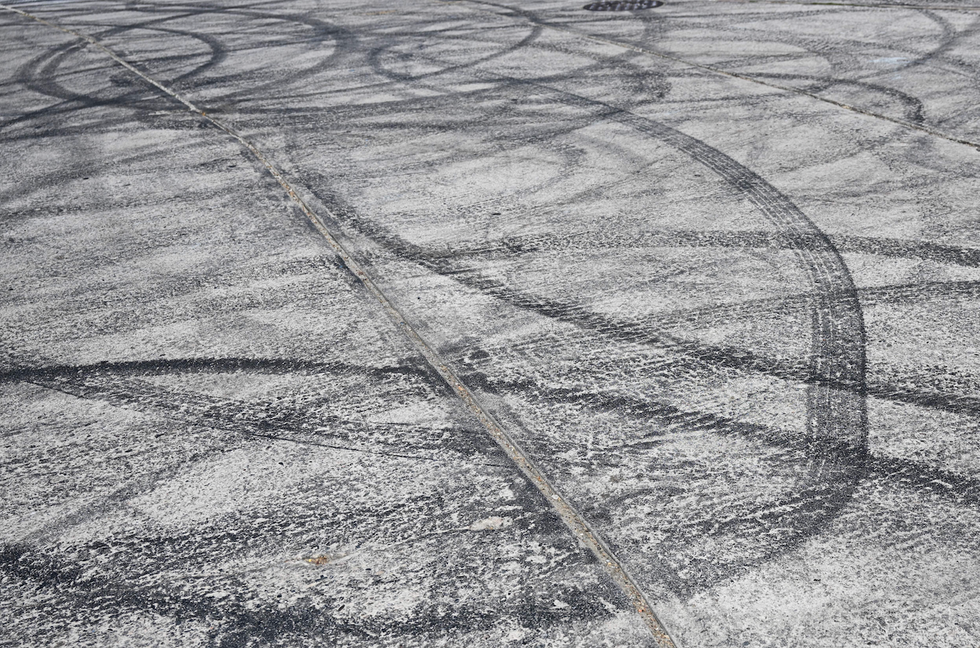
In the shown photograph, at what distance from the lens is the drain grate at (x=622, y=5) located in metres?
12.4

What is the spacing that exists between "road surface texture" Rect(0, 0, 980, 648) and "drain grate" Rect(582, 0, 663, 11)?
4.62m

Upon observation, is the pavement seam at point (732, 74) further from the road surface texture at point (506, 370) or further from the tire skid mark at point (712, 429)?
the tire skid mark at point (712, 429)

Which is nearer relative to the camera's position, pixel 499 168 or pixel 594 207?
pixel 594 207

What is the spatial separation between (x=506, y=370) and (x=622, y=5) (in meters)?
10.1

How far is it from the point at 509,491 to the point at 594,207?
2.90m

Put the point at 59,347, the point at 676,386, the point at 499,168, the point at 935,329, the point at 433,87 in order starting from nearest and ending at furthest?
the point at 676,386
the point at 935,329
the point at 59,347
the point at 499,168
the point at 433,87

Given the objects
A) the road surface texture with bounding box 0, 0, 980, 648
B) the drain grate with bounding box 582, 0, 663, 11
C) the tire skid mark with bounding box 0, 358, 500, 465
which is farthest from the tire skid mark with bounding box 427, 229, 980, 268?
the drain grate with bounding box 582, 0, 663, 11

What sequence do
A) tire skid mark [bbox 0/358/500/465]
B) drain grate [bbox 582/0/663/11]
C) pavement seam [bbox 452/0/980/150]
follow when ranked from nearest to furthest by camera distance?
tire skid mark [bbox 0/358/500/465] < pavement seam [bbox 452/0/980/150] < drain grate [bbox 582/0/663/11]

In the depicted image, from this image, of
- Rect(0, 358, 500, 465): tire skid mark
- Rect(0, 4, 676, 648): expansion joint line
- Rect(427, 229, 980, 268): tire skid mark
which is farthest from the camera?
Rect(427, 229, 980, 268): tire skid mark

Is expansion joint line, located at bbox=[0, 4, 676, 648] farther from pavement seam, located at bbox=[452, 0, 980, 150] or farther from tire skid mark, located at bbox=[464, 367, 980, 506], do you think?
pavement seam, located at bbox=[452, 0, 980, 150]

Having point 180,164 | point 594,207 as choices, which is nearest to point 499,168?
point 594,207

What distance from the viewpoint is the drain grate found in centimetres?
1235

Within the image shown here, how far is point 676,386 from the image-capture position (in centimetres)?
372

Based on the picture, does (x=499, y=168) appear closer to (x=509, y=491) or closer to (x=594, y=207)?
(x=594, y=207)
